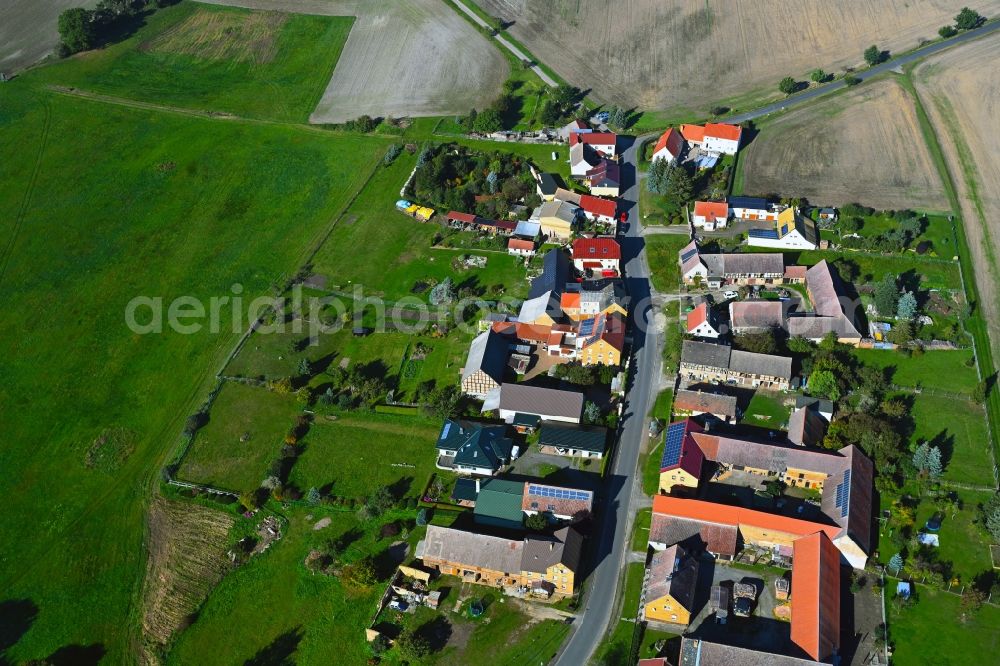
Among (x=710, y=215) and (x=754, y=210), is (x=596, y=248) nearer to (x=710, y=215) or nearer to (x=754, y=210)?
(x=710, y=215)

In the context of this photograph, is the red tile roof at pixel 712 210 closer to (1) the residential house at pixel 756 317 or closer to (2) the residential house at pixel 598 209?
(2) the residential house at pixel 598 209

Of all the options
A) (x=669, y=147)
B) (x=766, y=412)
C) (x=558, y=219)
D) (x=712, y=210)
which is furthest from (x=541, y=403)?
(x=669, y=147)

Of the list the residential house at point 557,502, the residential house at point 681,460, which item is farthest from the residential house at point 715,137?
the residential house at point 557,502

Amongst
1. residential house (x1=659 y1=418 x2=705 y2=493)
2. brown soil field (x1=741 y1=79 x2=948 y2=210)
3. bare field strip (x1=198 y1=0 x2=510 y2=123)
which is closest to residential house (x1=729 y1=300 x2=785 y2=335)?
residential house (x1=659 y1=418 x2=705 y2=493)

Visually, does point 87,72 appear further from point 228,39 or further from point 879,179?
point 879,179

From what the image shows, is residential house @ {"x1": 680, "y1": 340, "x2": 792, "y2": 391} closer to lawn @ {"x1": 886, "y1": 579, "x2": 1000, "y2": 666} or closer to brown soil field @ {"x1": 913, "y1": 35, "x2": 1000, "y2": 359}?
brown soil field @ {"x1": 913, "y1": 35, "x2": 1000, "y2": 359}

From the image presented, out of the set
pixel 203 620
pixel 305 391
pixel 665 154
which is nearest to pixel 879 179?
pixel 665 154
